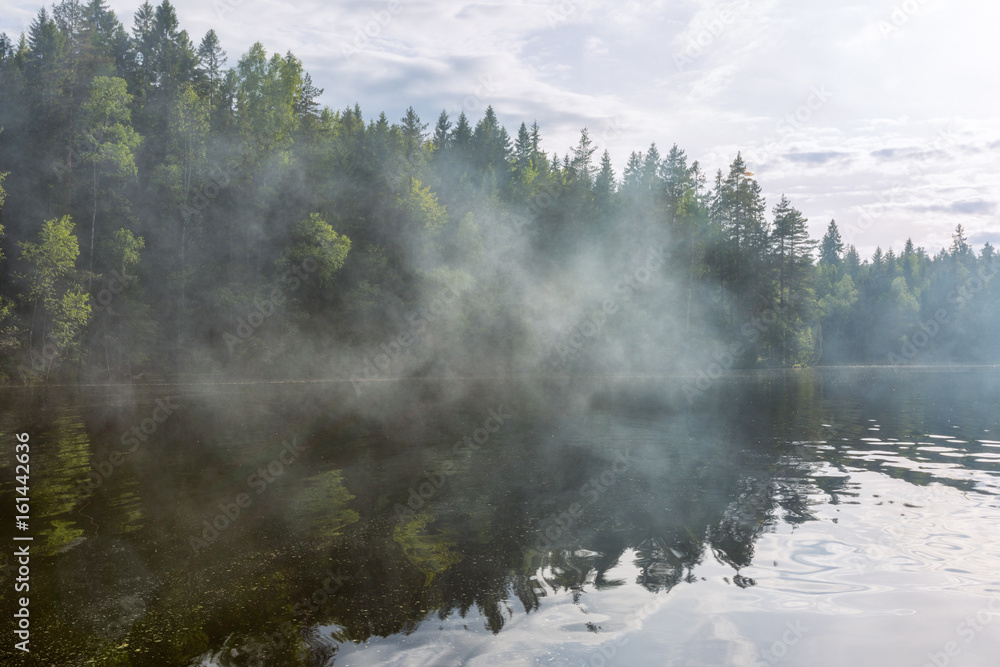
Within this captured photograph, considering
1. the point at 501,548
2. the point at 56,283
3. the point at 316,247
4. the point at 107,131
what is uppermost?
the point at 107,131

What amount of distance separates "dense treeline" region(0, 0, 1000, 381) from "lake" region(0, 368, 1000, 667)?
30.9 m

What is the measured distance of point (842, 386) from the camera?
54094mm

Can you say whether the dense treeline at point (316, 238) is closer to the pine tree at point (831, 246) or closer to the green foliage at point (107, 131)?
the green foliage at point (107, 131)

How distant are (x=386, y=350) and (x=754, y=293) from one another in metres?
50.3

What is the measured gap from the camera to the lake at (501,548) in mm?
7109

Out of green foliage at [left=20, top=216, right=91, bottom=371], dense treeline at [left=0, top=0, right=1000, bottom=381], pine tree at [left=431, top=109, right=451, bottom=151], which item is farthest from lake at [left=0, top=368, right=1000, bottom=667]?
pine tree at [left=431, top=109, right=451, bottom=151]

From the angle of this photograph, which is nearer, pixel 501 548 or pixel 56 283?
pixel 501 548

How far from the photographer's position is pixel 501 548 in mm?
10250

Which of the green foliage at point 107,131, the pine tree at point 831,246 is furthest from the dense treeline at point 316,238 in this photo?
the pine tree at point 831,246

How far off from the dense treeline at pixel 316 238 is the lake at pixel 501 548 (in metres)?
30.9

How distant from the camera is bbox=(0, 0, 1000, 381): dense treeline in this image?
155 ft

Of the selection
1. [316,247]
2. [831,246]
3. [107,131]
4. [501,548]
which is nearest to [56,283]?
[107,131]

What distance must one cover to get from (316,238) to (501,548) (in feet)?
158

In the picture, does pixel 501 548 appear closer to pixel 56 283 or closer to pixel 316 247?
pixel 56 283
